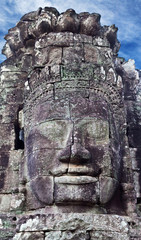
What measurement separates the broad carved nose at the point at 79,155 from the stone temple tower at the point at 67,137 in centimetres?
2

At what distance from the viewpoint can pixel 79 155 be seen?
→ 4492mm

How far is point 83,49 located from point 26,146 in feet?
7.40

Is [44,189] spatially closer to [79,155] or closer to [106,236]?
[79,155]

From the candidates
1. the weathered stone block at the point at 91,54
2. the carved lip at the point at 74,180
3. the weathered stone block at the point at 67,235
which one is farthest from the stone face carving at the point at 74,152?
the weathered stone block at the point at 91,54

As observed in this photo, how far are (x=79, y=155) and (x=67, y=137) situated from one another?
422 millimetres

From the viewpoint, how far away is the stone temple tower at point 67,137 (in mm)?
4328

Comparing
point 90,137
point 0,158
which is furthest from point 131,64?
point 0,158

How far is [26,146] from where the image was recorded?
17.1 feet

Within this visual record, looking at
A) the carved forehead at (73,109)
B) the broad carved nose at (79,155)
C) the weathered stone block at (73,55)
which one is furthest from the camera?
the weathered stone block at (73,55)

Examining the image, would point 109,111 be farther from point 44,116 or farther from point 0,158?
point 0,158

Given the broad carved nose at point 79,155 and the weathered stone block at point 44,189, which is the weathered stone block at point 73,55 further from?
the weathered stone block at point 44,189

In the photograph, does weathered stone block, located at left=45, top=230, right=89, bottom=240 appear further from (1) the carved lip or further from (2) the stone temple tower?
(1) the carved lip

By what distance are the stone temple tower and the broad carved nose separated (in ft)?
0.05

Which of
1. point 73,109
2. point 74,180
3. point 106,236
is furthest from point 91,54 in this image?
point 106,236
